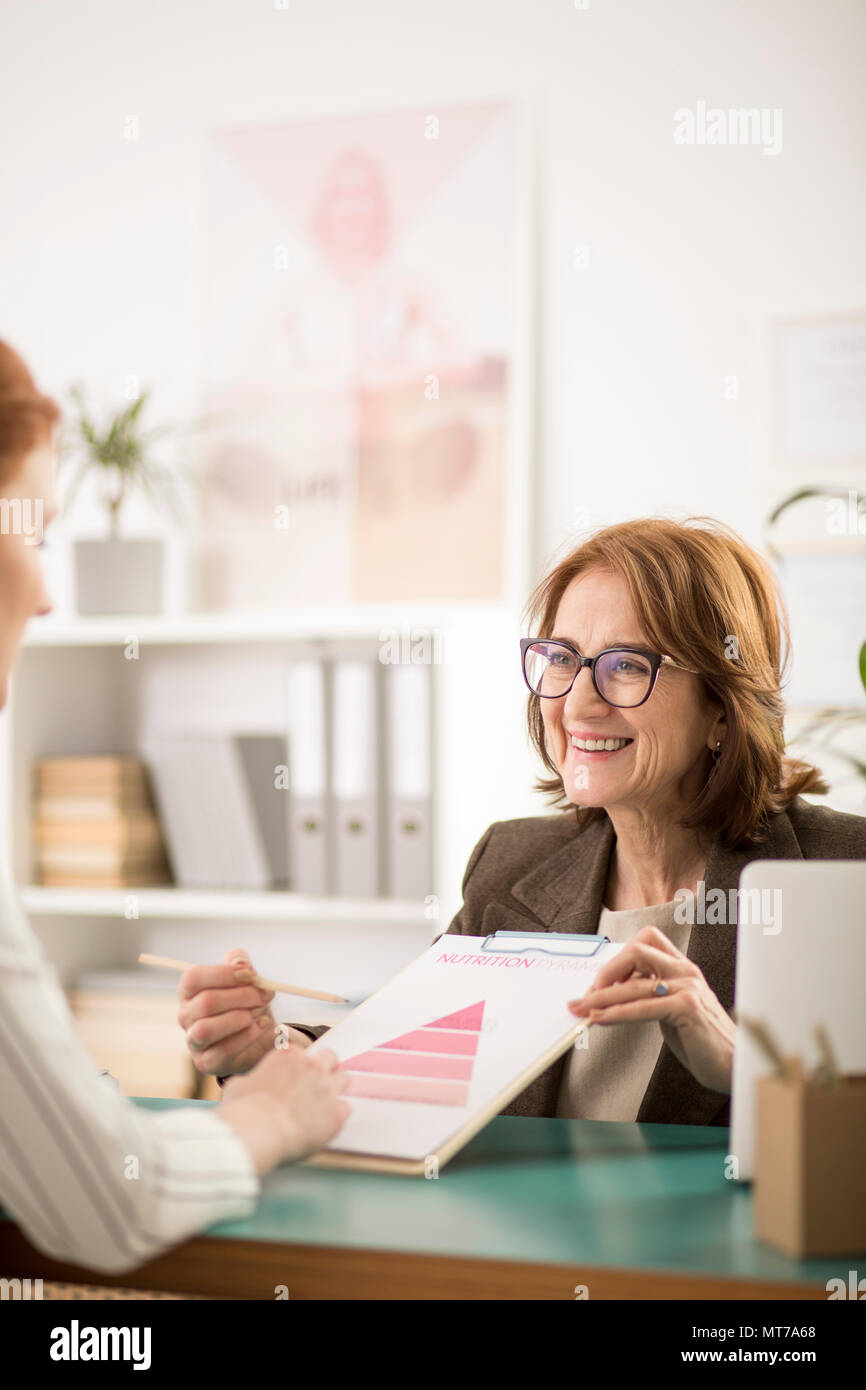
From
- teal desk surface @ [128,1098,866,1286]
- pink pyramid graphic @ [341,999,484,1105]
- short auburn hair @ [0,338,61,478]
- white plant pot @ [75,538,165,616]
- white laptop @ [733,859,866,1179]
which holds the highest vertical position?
short auburn hair @ [0,338,61,478]

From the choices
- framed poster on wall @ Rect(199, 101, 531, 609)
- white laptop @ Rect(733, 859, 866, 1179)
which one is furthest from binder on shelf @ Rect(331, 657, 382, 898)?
white laptop @ Rect(733, 859, 866, 1179)

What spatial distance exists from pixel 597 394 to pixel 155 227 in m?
1.18

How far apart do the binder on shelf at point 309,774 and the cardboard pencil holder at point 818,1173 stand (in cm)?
187

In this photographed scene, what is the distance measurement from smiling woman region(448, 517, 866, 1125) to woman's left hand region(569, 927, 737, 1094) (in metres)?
0.34

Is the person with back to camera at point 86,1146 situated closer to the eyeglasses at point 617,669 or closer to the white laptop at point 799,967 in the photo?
the white laptop at point 799,967

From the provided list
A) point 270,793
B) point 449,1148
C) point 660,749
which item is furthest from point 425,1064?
point 270,793

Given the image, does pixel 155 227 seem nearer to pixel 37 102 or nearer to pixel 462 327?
pixel 37 102

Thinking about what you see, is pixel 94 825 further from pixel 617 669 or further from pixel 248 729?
pixel 617 669

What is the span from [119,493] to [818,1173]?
2.46 meters

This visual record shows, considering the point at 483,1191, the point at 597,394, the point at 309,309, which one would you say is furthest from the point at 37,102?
the point at 483,1191

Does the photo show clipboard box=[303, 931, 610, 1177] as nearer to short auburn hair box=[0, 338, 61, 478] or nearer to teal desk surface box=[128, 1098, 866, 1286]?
teal desk surface box=[128, 1098, 866, 1286]

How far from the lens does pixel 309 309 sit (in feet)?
9.81

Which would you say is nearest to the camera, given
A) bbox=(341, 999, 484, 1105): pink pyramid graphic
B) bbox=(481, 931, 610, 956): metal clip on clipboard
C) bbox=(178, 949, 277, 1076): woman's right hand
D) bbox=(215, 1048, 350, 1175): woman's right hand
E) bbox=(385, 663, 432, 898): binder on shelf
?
bbox=(215, 1048, 350, 1175): woman's right hand

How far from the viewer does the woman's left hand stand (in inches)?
43.6
